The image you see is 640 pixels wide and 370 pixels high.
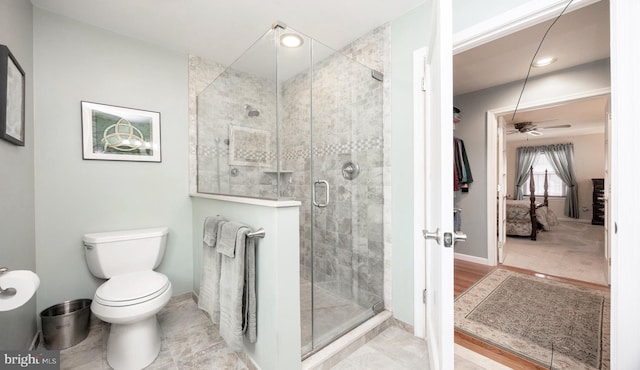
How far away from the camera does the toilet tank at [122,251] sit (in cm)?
175

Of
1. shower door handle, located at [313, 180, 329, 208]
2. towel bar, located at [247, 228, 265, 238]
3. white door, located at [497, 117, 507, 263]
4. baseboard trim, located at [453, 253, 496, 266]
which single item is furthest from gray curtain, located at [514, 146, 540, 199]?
towel bar, located at [247, 228, 265, 238]

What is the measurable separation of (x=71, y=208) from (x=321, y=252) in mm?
1926

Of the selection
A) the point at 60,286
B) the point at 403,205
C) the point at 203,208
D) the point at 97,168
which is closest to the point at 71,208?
the point at 97,168

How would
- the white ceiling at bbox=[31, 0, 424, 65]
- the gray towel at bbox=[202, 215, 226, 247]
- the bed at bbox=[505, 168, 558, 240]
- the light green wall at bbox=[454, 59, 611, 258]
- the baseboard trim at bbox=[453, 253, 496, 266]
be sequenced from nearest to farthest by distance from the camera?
the gray towel at bbox=[202, 215, 226, 247], the white ceiling at bbox=[31, 0, 424, 65], the light green wall at bbox=[454, 59, 611, 258], the baseboard trim at bbox=[453, 253, 496, 266], the bed at bbox=[505, 168, 558, 240]

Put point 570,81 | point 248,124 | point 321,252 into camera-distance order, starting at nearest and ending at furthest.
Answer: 1. point 248,124
2. point 321,252
3. point 570,81

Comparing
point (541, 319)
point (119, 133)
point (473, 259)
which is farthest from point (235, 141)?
point (473, 259)

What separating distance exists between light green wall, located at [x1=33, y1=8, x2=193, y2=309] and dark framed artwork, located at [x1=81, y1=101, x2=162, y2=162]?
48 millimetres

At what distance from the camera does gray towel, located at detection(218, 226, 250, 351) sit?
130cm

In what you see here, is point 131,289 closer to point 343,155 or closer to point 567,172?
point 343,155

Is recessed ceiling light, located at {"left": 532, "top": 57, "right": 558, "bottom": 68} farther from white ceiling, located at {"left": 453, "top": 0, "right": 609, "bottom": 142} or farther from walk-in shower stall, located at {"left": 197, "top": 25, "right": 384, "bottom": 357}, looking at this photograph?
walk-in shower stall, located at {"left": 197, "top": 25, "right": 384, "bottom": 357}

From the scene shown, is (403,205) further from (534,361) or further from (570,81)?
(570,81)

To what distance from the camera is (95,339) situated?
Result: 1.71m

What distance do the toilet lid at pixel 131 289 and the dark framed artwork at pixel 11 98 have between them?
3.16ft

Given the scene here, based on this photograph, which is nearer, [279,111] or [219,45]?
[279,111]
